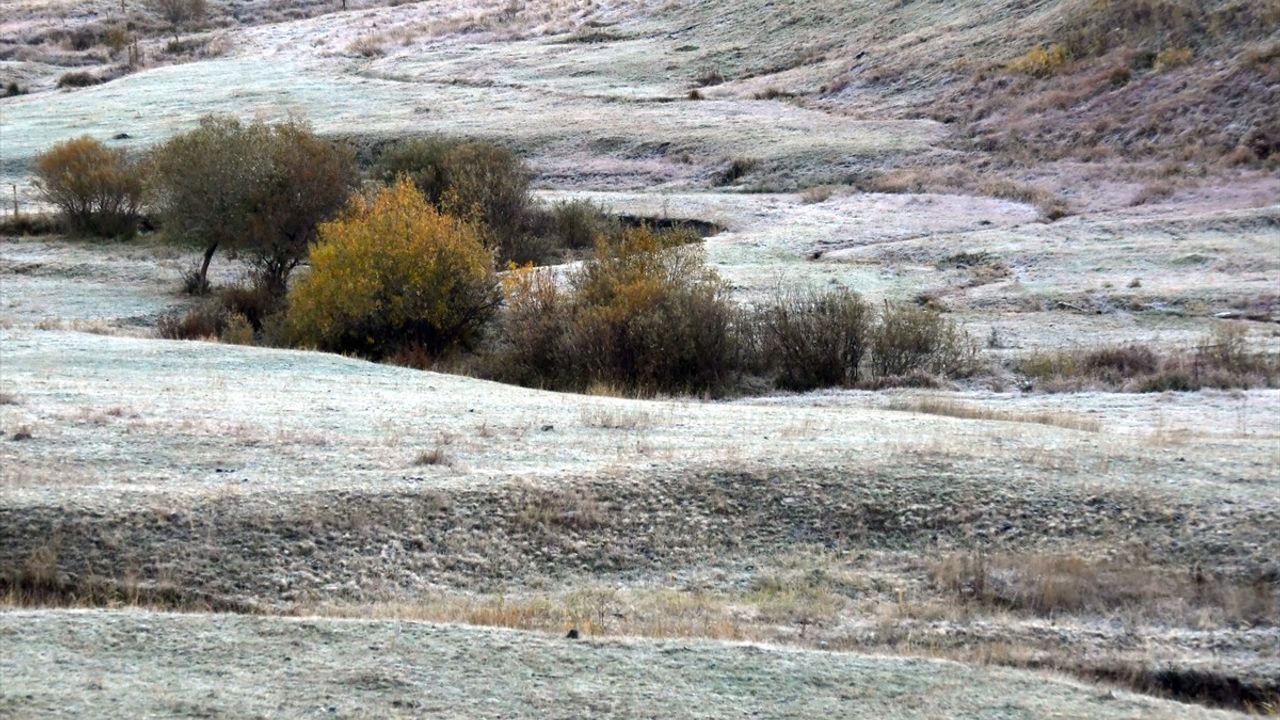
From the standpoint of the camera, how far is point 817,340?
2319cm

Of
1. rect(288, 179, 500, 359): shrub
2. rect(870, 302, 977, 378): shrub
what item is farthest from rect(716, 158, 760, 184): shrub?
rect(870, 302, 977, 378): shrub

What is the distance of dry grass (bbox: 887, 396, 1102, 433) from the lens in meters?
15.8

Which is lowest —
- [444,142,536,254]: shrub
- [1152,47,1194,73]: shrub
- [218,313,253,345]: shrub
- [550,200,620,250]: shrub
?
[218,313,253,345]: shrub

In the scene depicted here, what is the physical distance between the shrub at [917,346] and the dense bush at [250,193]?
1553cm

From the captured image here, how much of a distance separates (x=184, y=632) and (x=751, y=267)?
22.8 m

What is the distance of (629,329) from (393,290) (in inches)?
197

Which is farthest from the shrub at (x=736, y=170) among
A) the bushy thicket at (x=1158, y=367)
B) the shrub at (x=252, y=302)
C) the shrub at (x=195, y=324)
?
the bushy thicket at (x=1158, y=367)

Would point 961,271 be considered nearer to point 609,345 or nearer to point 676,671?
point 609,345

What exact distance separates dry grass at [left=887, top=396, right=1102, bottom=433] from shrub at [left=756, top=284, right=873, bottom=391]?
378 cm

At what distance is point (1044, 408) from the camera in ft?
59.4

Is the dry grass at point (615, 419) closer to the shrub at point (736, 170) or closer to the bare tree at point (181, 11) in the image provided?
the shrub at point (736, 170)

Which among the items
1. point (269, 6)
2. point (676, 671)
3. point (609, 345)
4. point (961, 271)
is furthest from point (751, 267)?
point (269, 6)

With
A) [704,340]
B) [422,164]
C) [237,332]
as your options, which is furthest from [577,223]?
[704,340]

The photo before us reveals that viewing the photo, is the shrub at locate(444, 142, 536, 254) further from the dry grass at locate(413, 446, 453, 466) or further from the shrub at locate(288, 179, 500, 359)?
the dry grass at locate(413, 446, 453, 466)
